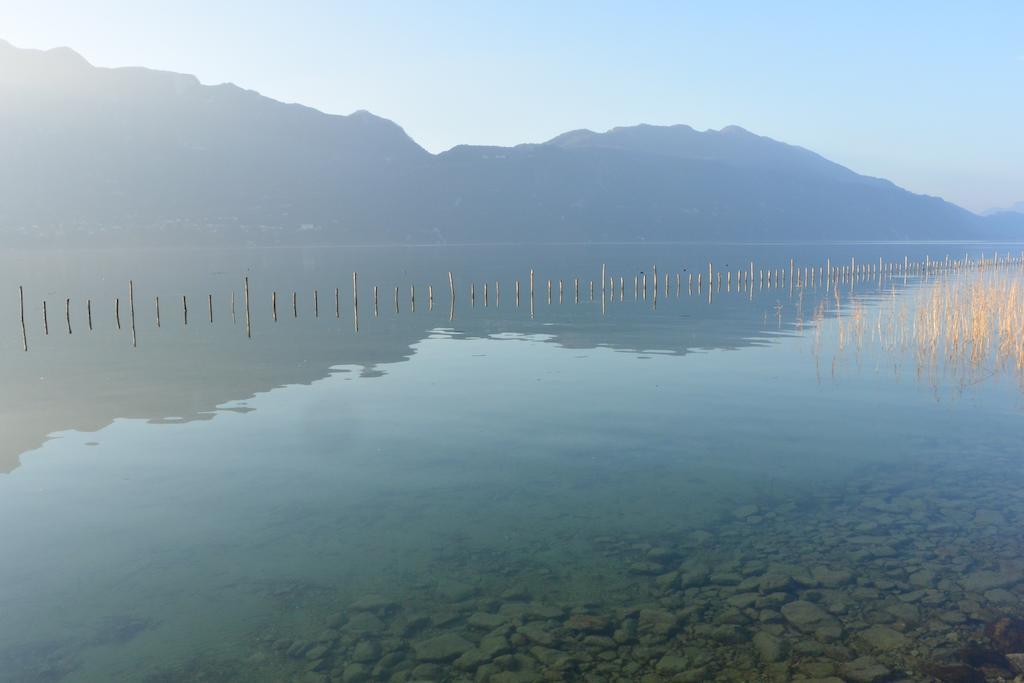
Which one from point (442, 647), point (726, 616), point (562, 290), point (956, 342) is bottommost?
point (442, 647)

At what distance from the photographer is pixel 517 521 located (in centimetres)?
1391

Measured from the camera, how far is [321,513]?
47.2 feet

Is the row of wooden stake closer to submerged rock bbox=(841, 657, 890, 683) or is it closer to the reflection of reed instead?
the reflection of reed

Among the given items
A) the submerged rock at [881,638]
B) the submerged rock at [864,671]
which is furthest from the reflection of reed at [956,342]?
the submerged rock at [864,671]

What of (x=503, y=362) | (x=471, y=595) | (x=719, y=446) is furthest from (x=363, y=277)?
(x=471, y=595)

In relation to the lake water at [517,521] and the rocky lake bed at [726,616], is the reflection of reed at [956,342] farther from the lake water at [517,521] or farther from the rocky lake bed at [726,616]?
the rocky lake bed at [726,616]

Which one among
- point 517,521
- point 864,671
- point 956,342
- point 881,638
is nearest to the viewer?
point 864,671

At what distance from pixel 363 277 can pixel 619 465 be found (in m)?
81.9

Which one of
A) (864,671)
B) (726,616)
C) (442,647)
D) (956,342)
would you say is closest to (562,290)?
(956,342)

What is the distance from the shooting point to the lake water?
31.3 feet

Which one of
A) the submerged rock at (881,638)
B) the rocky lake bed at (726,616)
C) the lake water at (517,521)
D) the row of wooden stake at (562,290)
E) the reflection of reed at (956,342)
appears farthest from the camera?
the row of wooden stake at (562,290)

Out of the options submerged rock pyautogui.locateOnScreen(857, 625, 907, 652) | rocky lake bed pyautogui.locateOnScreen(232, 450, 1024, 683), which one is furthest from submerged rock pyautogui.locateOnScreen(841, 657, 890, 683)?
submerged rock pyautogui.locateOnScreen(857, 625, 907, 652)

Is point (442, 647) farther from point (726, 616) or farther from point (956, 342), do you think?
point (956, 342)

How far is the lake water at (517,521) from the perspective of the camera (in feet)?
31.3
